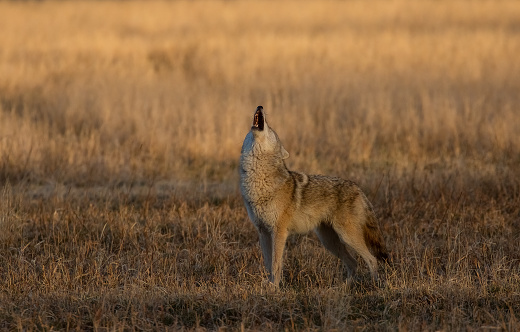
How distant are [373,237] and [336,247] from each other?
0.43 metres

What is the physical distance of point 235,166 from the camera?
11828 millimetres

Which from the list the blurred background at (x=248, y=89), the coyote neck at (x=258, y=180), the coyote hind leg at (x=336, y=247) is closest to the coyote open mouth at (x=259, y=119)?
the coyote neck at (x=258, y=180)

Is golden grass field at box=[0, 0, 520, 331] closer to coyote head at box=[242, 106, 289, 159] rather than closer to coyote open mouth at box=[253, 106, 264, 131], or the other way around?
coyote head at box=[242, 106, 289, 159]

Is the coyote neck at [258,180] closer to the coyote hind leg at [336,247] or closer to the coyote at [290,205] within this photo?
the coyote at [290,205]

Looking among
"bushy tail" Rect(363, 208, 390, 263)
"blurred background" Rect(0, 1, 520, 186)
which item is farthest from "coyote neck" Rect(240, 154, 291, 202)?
"blurred background" Rect(0, 1, 520, 186)

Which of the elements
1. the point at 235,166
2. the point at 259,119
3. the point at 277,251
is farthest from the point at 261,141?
the point at 235,166

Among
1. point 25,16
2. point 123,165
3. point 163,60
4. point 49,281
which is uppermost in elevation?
point 25,16

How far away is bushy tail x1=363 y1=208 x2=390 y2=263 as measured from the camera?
6801 millimetres

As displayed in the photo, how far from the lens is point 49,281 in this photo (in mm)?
6477

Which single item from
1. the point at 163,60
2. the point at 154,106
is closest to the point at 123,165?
the point at 154,106

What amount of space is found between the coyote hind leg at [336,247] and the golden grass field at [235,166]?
0.17 meters

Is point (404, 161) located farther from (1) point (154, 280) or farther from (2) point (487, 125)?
(1) point (154, 280)

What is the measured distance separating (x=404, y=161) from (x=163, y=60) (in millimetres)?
10749

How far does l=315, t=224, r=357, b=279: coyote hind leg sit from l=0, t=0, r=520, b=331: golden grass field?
0.17 metres
